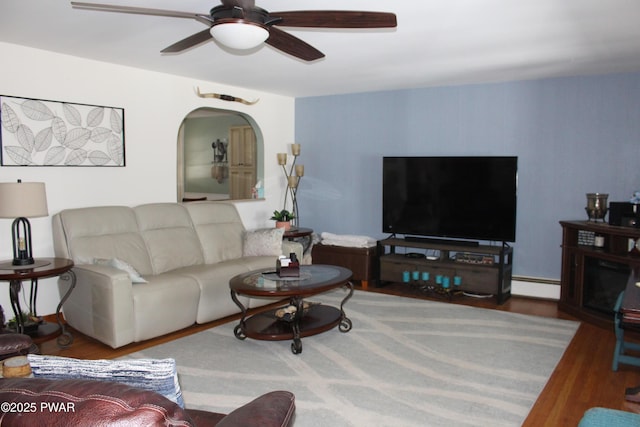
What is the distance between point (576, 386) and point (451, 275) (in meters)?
2.26

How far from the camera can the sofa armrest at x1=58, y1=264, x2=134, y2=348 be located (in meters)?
3.60

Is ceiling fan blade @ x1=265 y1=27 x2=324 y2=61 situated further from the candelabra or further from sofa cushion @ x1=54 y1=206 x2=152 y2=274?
the candelabra

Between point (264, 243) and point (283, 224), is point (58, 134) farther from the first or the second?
point (283, 224)

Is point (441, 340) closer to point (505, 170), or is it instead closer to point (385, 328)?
point (385, 328)

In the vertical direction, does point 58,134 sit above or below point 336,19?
below

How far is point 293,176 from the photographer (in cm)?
667

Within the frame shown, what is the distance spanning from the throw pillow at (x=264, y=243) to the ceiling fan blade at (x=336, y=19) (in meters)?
2.87

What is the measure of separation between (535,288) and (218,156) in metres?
5.85

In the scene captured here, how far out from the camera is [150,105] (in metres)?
5.08

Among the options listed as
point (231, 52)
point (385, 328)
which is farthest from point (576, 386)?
point (231, 52)

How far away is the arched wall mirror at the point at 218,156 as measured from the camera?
830 cm

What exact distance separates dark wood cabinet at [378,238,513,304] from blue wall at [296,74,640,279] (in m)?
0.39

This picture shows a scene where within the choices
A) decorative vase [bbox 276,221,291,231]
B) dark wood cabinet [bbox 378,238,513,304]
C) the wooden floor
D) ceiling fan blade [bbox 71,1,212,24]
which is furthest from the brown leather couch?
decorative vase [bbox 276,221,291,231]

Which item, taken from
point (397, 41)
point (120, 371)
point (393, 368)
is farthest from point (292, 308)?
point (120, 371)
